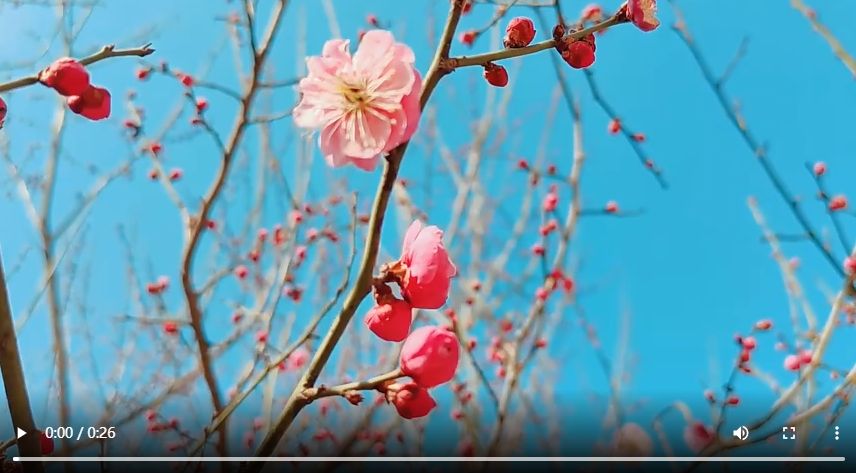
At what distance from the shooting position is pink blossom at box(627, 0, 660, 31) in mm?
771

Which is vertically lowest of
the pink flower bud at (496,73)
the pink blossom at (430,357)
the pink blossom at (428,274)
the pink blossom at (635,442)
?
the pink blossom at (635,442)

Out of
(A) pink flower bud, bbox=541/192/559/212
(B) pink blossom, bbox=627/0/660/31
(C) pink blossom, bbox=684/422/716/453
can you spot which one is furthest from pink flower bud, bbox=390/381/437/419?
(A) pink flower bud, bbox=541/192/559/212

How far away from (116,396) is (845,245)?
235 cm

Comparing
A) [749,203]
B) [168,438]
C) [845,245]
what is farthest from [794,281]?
[168,438]

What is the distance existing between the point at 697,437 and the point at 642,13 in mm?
1212

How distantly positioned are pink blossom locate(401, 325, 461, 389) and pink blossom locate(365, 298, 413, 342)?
0.02 m

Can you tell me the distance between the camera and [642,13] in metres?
0.77

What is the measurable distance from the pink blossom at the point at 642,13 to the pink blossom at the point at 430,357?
49 cm

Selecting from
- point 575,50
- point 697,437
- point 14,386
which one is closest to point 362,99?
point 575,50

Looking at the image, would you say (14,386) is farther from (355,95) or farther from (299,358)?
(299,358)

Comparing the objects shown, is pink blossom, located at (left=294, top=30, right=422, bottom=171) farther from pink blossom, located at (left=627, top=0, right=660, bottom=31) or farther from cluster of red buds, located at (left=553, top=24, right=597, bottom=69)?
pink blossom, located at (left=627, top=0, right=660, bottom=31)

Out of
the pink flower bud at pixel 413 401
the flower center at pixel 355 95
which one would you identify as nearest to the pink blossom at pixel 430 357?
the pink flower bud at pixel 413 401

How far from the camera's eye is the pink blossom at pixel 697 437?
153cm

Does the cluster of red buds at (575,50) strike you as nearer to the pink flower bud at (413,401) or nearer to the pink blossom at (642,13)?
the pink blossom at (642,13)
